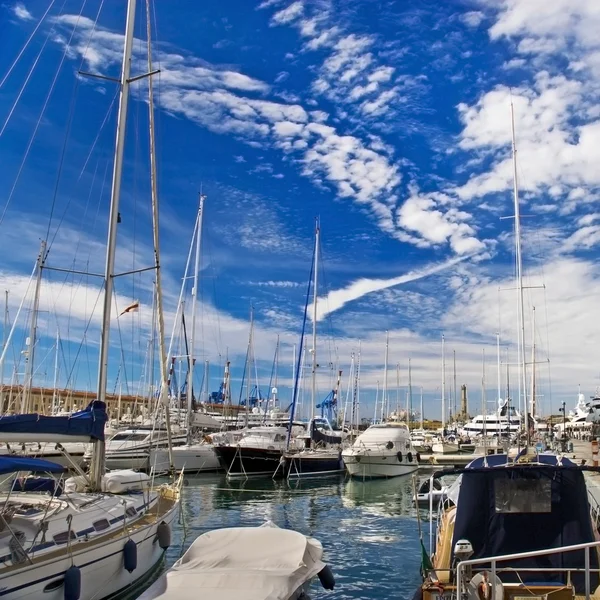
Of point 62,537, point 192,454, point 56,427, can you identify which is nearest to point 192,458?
point 192,454

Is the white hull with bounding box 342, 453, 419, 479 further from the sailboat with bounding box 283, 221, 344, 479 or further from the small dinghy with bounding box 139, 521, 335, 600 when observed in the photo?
the small dinghy with bounding box 139, 521, 335, 600

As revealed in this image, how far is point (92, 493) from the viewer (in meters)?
15.5

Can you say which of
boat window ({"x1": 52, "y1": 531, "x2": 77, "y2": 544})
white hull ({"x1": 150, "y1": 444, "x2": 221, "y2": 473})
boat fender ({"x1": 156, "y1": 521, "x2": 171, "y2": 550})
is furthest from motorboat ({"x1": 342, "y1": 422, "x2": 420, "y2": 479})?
boat window ({"x1": 52, "y1": 531, "x2": 77, "y2": 544})

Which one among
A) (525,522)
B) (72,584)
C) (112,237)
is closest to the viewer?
(525,522)

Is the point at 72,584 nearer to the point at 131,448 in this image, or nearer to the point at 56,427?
the point at 56,427

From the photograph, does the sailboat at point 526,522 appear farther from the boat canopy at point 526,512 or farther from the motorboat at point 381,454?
the motorboat at point 381,454

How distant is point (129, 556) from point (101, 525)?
928mm

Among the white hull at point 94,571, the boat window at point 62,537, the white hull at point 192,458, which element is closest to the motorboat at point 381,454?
the white hull at point 192,458

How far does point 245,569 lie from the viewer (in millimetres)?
9844

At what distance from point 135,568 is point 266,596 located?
582 cm

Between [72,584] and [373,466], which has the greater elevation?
[72,584]

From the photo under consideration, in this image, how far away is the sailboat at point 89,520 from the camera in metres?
10.4

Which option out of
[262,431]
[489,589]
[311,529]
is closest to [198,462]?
[262,431]

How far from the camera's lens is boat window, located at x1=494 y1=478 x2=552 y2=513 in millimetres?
10219
